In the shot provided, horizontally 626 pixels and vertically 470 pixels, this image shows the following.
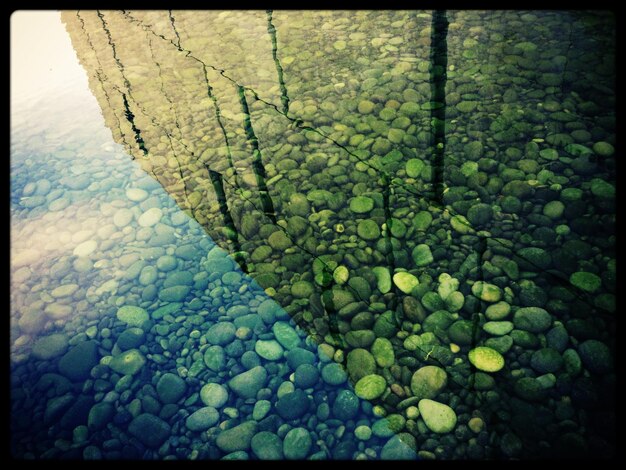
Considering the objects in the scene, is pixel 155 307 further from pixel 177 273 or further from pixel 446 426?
pixel 446 426

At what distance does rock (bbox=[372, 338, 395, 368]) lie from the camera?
6.61ft

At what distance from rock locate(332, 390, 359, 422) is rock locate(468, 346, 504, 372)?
560 mm

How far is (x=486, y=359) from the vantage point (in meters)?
1.95

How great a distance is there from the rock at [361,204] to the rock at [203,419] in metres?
1.39

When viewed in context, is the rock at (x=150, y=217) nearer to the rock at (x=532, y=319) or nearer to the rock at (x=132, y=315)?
the rock at (x=132, y=315)

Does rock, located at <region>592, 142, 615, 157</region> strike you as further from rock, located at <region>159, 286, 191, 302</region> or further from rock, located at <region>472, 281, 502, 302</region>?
rock, located at <region>159, 286, 191, 302</region>

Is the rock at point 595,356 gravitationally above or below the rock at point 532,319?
below

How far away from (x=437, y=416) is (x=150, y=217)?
2126 millimetres

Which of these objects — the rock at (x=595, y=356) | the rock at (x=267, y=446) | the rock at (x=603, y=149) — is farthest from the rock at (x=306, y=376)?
the rock at (x=603, y=149)

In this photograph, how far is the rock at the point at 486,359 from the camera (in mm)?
1924

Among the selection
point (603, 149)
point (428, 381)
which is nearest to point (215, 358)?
point (428, 381)

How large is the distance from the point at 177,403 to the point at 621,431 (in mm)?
1841

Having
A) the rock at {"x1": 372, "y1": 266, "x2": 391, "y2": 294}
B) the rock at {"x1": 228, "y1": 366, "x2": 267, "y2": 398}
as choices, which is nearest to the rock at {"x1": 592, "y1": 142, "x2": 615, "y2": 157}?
the rock at {"x1": 372, "y1": 266, "x2": 391, "y2": 294}

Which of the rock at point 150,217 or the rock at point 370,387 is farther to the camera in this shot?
the rock at point 150,217
